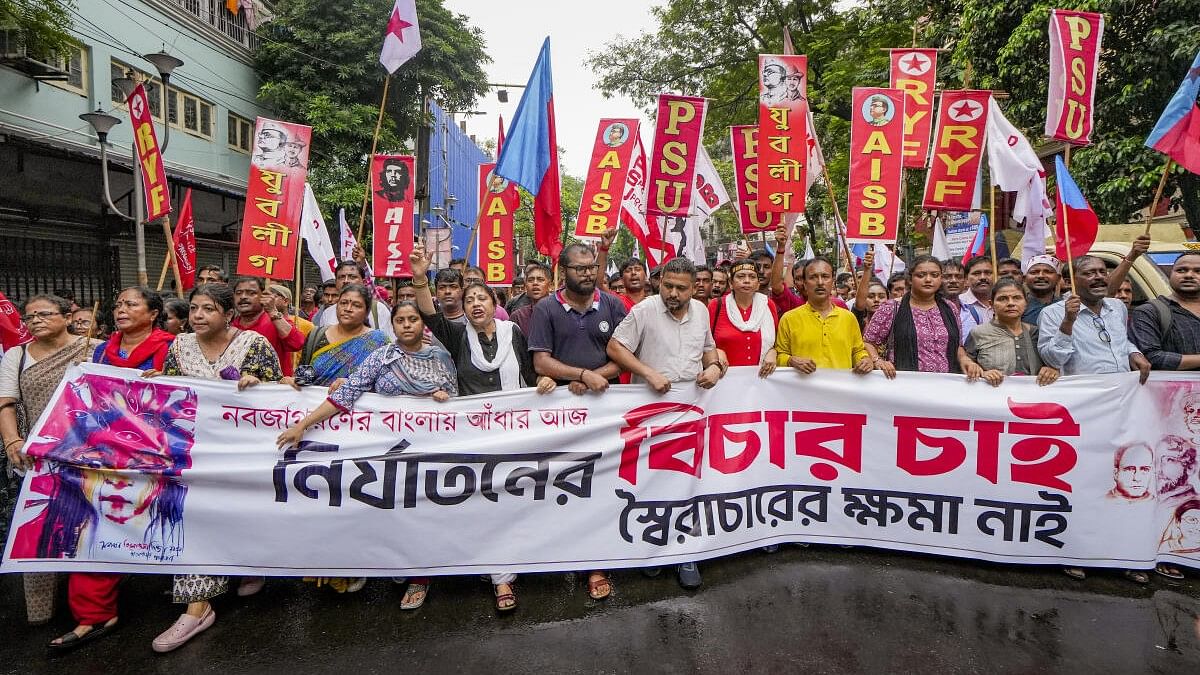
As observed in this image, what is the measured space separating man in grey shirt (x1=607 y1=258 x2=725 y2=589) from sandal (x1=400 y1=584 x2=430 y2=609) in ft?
4.48

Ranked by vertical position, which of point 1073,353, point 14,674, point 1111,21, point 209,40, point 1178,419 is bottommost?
point 14,674

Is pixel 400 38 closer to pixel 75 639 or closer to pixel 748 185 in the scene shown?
pixel 748 185

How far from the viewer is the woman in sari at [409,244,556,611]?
3.75 metres

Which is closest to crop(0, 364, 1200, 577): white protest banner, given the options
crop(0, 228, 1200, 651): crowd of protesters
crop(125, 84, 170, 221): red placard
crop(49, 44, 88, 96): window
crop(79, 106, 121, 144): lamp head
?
crop(0, 228, 1200, 651): crowd of protesters

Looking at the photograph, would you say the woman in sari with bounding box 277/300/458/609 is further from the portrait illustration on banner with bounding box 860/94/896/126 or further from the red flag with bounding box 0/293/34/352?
the portrait illustration on banner with bounding box 860/94/896/126

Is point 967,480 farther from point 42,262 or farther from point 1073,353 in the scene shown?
point 42,262

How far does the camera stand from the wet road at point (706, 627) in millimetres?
2902

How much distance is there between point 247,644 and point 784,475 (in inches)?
114

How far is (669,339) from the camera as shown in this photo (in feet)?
12.2

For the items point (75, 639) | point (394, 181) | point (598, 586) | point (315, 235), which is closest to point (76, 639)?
point (75, 639)

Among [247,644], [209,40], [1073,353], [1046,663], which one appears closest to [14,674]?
[247,644]

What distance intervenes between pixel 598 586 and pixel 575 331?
1.37 metres

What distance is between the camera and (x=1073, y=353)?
3.95 metres

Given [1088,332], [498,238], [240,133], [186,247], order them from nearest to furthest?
[1088,332] → [498,238] → [186,247] → [240,133]
